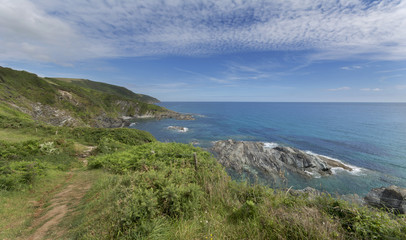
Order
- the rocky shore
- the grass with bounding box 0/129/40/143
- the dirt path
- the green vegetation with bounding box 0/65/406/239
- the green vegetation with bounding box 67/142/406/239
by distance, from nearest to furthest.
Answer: the green vegetation with bounding box 67/142/406/239, the green vegetation with bounding box 0/65/406/239, the dirt path, the grass with bounding box 0/129/40/143, the rocky shore

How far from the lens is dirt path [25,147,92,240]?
5320 mm

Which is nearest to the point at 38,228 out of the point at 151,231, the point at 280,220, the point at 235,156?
the point at 151,231

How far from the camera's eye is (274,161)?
2872 cm

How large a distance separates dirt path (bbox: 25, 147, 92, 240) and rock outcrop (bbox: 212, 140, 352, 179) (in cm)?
2144

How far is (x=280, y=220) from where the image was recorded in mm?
4324

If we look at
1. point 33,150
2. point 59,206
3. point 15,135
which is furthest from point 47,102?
point 59,206

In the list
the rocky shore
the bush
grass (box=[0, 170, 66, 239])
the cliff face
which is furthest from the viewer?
the cliff face

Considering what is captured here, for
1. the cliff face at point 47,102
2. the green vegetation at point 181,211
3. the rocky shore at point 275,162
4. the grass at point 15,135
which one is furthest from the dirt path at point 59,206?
the cliff face at point 47,102

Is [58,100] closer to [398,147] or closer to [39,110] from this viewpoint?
[39,110]

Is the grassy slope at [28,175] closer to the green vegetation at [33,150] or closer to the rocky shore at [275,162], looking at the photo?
the green vegetation at [33,150]

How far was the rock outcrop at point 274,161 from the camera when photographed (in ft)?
87.4

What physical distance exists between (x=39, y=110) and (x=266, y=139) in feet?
241

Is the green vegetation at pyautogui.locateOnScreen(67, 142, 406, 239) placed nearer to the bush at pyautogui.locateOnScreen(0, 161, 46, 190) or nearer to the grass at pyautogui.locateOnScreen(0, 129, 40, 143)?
the bush at pyautogui.locateOnScreen(0, 161, 46, 190)

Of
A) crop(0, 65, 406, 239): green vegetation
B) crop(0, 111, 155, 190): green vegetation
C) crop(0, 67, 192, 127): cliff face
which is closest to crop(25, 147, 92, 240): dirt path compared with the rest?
crop(0, 65, 406, 239): green vegetation
